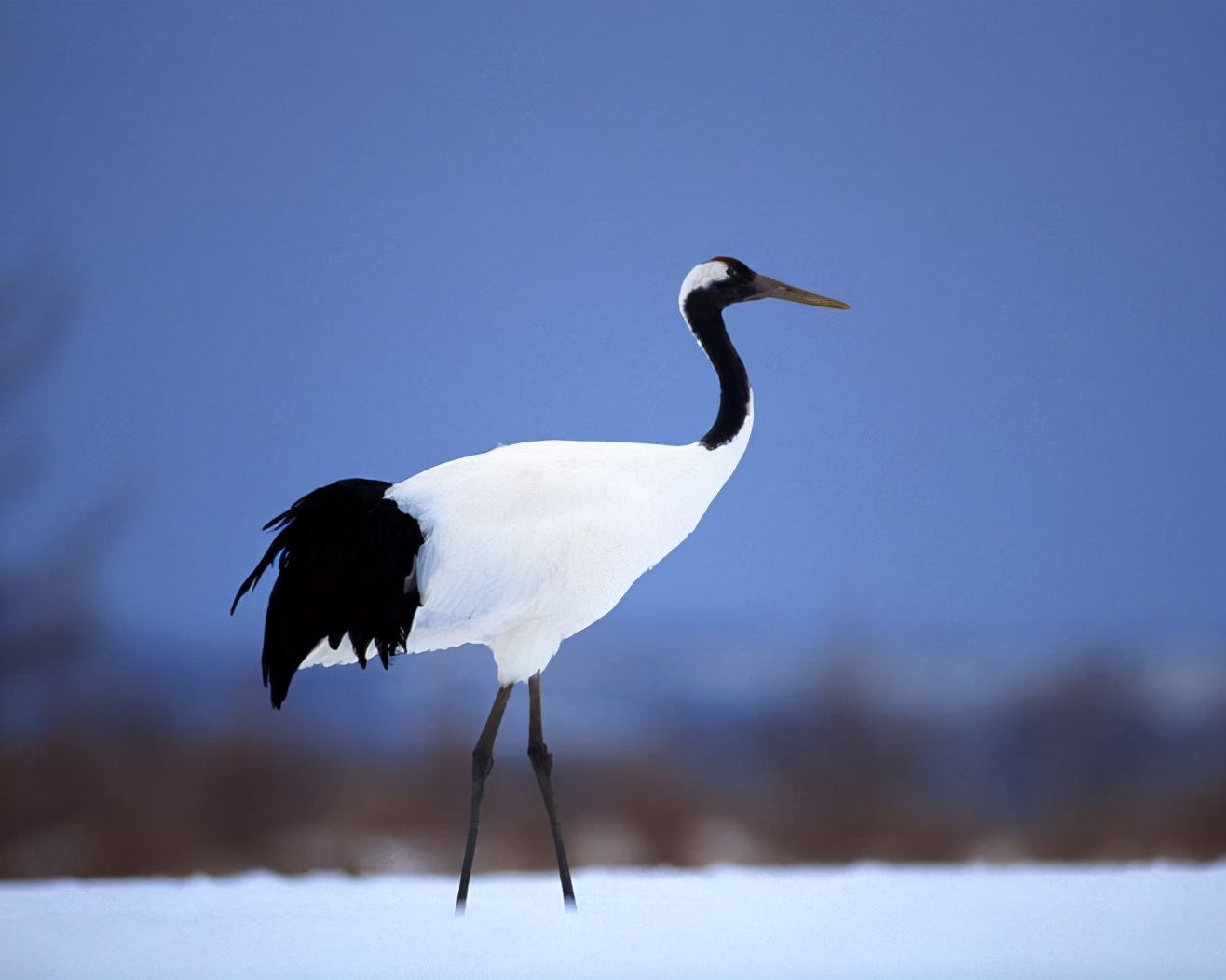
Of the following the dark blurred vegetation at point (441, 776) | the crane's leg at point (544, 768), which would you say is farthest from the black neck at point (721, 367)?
the dark blurred vegetation at point (441, 776)

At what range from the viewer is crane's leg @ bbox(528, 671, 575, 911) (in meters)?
3.26

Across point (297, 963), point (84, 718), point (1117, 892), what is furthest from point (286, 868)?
point (1117, 892)

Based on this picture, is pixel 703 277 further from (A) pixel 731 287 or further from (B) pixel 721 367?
(B) pixel 721 367

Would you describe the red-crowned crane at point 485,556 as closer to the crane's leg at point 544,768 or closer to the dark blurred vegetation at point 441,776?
the crane's leg at point 544,768

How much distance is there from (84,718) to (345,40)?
230 centimetres

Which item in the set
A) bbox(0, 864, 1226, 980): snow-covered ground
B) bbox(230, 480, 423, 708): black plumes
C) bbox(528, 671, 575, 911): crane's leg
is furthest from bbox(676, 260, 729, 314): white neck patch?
bbox(0, 864, 1226, 980): snow-covered ground

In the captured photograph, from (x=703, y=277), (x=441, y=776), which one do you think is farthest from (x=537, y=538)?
(x=441, y=776)

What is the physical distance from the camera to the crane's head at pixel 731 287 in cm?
356

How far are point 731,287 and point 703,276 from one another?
0.09 metres

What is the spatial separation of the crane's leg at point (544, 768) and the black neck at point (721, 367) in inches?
30.1

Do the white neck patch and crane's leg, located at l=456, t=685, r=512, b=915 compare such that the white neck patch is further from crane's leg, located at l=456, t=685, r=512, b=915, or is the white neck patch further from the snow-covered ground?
the snow-covered ground

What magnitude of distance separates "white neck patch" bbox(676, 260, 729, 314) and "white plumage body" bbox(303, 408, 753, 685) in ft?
1.56

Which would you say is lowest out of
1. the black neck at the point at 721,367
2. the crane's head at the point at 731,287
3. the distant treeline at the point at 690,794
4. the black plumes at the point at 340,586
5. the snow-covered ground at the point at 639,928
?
the snow-covered ground at the point at 639,928

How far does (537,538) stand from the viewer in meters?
3.19
